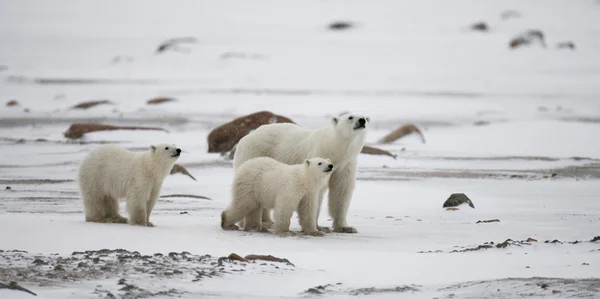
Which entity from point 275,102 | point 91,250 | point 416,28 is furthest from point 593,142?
point 416,28

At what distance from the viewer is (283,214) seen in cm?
888

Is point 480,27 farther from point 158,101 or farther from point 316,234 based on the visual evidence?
point 316,234

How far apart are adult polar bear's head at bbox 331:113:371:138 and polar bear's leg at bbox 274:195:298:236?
95cm

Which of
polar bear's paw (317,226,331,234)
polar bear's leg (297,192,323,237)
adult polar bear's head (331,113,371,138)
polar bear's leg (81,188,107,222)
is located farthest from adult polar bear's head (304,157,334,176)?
polar bear's leg (81,188,107,222)

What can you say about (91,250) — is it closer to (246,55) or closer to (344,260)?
(344,260)

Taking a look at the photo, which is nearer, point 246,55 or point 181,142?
point 181,142

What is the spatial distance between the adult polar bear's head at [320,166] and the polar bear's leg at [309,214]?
27 centimetres

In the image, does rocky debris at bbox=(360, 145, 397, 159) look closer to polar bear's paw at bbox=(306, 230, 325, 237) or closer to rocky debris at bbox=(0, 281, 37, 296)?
polar bear's paw at bbox=(306, 230, 325, 237)

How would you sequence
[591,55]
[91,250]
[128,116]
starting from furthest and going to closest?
[591,55]
[128,116]
[91,250]

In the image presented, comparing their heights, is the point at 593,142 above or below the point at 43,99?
below

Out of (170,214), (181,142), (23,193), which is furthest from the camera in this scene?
(181,142)

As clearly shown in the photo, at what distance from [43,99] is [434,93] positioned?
10695 mm

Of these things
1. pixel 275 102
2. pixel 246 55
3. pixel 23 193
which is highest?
pixel 246 55

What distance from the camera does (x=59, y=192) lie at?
11.8 metres
